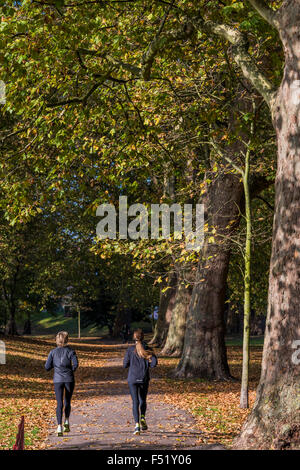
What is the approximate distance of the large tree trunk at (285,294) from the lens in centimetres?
803

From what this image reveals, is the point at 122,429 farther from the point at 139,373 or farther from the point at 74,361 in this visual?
the point at 74,361

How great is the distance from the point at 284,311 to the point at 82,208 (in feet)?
81.7

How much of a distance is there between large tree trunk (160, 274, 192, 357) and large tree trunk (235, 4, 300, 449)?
1868 centimetres

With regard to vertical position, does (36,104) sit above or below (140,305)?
above

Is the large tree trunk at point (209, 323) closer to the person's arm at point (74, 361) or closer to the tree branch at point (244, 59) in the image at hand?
the tree branch at point (244, 59)

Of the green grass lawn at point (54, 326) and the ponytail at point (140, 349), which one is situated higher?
the ponytail at point (140, 349)

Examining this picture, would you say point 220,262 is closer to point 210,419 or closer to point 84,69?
point 210,419

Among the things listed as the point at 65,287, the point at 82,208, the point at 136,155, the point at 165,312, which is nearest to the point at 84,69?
the point at 136,155

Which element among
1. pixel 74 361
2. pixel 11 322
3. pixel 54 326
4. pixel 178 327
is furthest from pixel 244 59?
pixel 54 326

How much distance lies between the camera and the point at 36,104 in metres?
12.2

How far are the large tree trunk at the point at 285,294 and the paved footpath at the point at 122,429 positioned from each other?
124cm

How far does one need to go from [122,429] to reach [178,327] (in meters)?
17.7

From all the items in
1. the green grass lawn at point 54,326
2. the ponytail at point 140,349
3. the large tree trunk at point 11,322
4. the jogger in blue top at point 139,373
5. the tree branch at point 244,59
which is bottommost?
the green grass lawn at point 54,326

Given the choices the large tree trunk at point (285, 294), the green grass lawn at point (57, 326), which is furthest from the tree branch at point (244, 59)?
the green grass lawn at point (57, 326)
